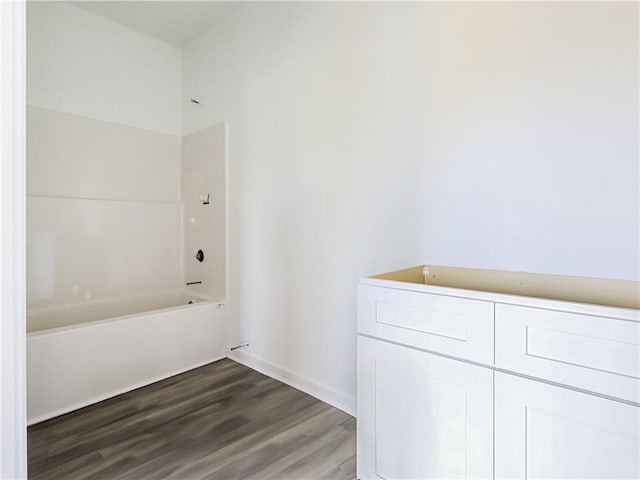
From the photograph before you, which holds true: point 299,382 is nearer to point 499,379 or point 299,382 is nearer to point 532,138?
point 499,379

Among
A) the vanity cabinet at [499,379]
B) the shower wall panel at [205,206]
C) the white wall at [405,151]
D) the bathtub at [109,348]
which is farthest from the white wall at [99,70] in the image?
the vanity cabinet at [499,379]

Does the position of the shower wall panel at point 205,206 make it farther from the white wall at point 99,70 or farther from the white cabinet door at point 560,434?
the white cabinet door at point 560,434

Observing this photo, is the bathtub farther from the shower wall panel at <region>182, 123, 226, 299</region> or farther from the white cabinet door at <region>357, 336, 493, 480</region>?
the white cabinet door at <region>357, 336, 493, 480</region>

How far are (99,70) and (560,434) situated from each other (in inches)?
150

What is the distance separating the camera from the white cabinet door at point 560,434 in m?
0.89

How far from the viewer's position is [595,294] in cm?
126

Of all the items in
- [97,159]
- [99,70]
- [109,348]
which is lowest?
[109,348]

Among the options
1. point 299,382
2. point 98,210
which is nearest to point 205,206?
point 98,210

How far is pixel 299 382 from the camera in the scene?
7.89 feet

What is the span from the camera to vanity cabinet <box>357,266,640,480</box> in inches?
35.6

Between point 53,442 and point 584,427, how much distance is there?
2313 mm

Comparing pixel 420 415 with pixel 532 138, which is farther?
pixel 532 138

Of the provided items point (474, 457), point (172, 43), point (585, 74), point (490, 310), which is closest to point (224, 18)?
point (172, 43)

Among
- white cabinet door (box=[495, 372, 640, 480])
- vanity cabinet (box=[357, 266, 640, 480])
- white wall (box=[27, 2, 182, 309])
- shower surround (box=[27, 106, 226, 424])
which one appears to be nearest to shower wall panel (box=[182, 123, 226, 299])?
shower surround (box=[27, 106, 226, 424])
